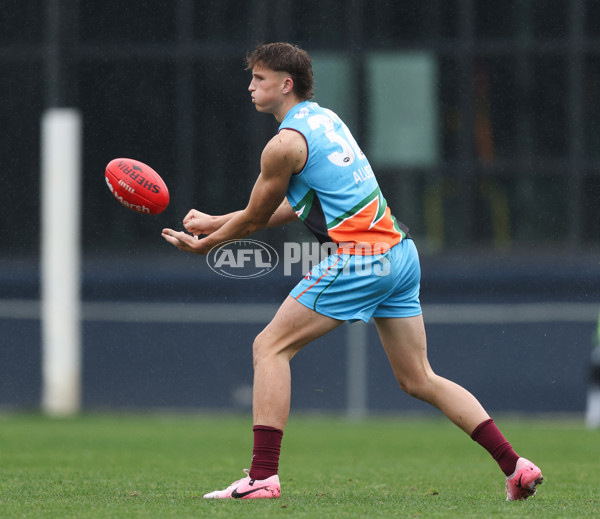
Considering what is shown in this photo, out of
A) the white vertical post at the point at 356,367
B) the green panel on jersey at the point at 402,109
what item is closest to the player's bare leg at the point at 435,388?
the white vertical post at the point at 356,367

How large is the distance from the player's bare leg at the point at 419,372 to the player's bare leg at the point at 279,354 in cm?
34

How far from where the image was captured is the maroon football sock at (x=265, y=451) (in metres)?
5.93

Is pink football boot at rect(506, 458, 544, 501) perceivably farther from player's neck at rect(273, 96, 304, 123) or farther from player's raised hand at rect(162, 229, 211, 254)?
player's neck at rect(273, 96, 304, 123)

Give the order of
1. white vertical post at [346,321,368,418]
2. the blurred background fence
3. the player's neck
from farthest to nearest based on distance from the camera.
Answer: the blurred background fence → white vertical post at [346,321,368,418] → the player's neck

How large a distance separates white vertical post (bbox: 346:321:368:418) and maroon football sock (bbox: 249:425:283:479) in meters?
8.71

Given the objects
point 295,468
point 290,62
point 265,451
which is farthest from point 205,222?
point 295,468

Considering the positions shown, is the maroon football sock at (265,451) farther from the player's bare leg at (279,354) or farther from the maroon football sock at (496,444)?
the maroon football sock at (496,444)

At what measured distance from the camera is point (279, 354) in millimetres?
5969

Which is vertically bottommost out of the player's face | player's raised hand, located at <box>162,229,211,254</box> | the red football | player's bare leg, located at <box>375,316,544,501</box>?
player's bare leg, located at <box>375,316,544,501</box>

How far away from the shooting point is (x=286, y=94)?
6.22 metres

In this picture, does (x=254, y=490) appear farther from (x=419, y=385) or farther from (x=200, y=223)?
(x=200, y=223)

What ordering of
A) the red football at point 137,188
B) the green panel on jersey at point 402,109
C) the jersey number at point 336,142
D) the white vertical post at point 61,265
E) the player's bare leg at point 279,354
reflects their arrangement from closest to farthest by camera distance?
the player's bare leg at point 279,354
the jersey number at point 336,142
the red football at point 137,188
the white vertical post at point 61,265
the green panel on jersey at point 402,109

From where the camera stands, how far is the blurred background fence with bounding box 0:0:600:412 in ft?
51.2

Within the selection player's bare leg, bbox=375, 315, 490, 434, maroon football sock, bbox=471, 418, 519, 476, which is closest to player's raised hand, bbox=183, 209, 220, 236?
player's bare leg, bbox=375, 315, 490, 434
